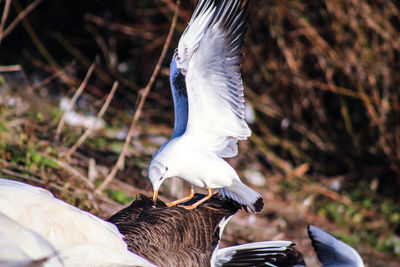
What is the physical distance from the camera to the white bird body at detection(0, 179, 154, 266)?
2037 millimetres

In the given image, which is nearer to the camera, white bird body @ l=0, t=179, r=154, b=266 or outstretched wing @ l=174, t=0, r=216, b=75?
white bird body @ l=0, t=179, r=154, b=266

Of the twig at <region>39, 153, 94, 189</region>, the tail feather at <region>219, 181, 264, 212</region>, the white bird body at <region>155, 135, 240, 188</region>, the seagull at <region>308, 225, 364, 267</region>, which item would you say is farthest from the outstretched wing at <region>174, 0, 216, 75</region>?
the seagull at <region>308, 225, 364, 267</region>

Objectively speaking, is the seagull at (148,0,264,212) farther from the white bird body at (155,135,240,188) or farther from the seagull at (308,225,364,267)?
the seagull at (308,225,364,267)

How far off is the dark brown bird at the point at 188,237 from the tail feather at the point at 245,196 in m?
0.05

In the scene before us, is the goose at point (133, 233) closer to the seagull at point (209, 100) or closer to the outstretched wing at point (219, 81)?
the seagull at point (209, 100)

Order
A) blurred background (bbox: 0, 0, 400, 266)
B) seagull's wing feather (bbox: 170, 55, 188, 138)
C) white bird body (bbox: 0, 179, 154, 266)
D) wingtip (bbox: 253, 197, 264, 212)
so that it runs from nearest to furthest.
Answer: white bird body (bbox: 0, 179, 154, 266)
wingtip (bbox: 253, 197, 264, 212)
seagull's wing feather (bbox: 170, 55, 188, 138)
blurred background (bbox: 0, 0, 400, 266)

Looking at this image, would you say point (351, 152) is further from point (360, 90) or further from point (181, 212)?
point (181, 212)


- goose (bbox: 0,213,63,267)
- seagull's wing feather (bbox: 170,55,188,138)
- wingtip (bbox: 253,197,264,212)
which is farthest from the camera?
seagull's wing feather (bbox: 170,55,188,138)

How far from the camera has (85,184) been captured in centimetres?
378

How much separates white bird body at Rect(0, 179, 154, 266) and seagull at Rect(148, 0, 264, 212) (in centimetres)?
85

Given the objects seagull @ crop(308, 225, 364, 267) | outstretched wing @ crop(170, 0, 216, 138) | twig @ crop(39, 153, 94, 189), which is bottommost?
seagull @ crop(308, 225, 364, 267)

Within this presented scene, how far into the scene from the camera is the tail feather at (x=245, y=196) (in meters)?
3.07

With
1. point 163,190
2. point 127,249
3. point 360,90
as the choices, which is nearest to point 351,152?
point 360,90

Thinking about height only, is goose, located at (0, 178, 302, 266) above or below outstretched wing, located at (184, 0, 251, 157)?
below
